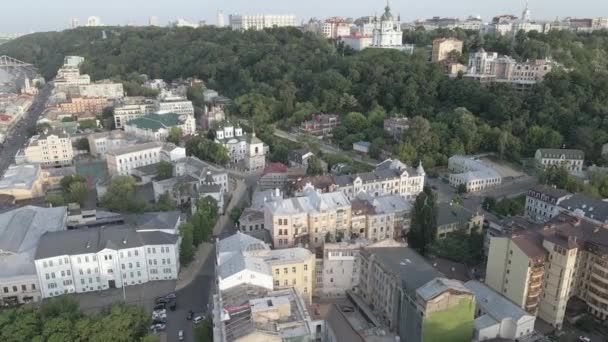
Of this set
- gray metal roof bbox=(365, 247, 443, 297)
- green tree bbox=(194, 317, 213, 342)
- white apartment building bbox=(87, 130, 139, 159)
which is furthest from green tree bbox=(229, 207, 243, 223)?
white apartment building bbox=(87, 130, 139, 159)

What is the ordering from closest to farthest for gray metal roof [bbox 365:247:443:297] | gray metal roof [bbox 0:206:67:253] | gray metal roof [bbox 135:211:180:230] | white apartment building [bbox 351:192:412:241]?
gray metal roof [bbox 365:247:443:297] < gray metal roof [bbox 0:206:67:253] < gray metal roof [bbox 135:211:180:230] < white apartment building [bbox 351:192:412:241]

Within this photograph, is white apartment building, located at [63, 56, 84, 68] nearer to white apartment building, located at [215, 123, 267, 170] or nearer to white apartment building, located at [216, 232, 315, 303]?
white apartment building, located at [215, 123, 267, 170]

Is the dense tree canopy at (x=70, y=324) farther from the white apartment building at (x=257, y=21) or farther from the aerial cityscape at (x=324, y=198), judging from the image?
the white apartment building at (x=257, y=21)

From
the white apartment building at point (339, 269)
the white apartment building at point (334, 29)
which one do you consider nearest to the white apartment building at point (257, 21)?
the white apartment building at point (334, 29)

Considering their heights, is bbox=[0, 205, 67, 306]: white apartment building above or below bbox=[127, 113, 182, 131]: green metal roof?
below

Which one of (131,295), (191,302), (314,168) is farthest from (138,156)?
(191,302)

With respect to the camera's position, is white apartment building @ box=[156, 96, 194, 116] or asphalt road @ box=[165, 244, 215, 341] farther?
white apartment building @ box=[156, 96, 194, 116]

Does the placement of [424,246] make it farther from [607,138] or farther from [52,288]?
[607,138]
